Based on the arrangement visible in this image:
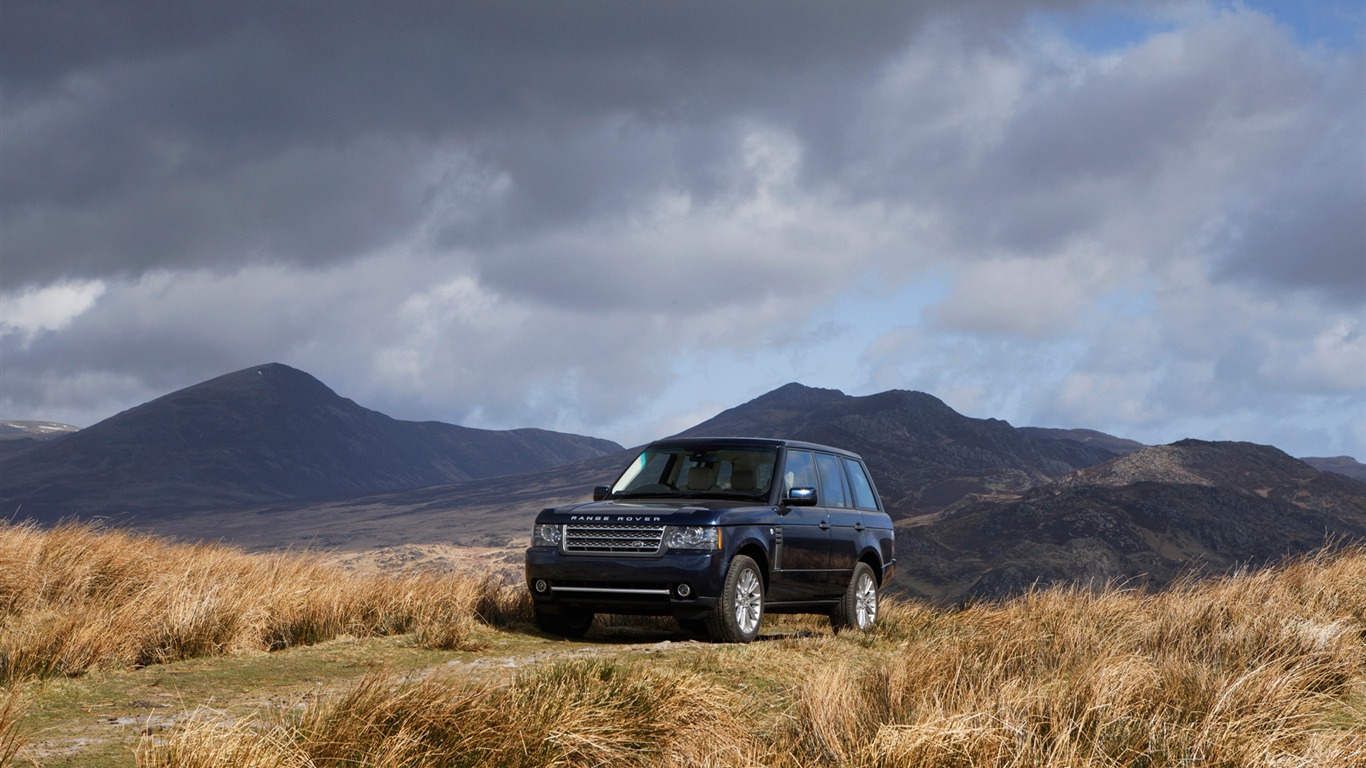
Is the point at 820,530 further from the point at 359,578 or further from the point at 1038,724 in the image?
the point at 1038,724

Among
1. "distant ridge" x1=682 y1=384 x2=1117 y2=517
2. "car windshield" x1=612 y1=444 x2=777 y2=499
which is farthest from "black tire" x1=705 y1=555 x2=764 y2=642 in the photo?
"distant ridge" x1=682 y1=384 x2=1117 y2=517

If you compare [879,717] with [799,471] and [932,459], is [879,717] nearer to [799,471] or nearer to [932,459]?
[799,471]

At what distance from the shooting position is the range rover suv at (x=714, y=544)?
10.3 metres

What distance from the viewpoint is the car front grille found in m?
10.4

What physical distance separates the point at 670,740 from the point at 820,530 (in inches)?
249

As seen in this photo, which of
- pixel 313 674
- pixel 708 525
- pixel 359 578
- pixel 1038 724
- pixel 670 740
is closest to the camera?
pixel 1038 724

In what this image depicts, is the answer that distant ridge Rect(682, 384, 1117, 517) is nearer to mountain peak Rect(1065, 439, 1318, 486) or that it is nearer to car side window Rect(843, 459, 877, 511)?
mountain peak Rect(1065, 439, 1318, 486)

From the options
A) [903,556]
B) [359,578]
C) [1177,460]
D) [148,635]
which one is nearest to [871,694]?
[148,635]

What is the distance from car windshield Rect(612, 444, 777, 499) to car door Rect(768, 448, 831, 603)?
0.27 metres

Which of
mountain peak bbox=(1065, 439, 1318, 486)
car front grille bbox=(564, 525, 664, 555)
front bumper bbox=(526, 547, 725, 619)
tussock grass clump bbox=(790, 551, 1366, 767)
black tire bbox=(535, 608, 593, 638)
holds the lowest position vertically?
black tire bbox=(535, 608, 593, 638)

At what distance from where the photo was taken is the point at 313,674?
8.38 meters

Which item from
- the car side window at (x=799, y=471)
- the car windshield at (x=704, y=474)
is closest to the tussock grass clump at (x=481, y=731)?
the car windshield at (x=704, y=474)

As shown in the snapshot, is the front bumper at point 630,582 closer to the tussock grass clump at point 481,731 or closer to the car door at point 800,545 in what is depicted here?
the car door at point 800,545

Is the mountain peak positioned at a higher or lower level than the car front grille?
higher
